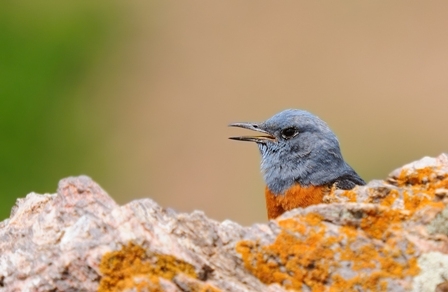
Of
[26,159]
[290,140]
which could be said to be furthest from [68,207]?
[26,159]

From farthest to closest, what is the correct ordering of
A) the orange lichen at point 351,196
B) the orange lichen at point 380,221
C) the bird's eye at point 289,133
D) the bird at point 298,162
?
the bird's eye at point 289,133
the bird at point 298,162
the orange lichen at point 351,196
the orange lichen at point 380,221

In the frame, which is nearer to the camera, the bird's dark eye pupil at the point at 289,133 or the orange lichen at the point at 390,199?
the orange lichen at the point at 390,199

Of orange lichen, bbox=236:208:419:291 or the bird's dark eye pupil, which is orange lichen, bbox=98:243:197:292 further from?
the bird's dark eye pupil

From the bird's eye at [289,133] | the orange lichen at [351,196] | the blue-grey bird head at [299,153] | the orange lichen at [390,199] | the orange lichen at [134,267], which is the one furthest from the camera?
the bird's eye at [289,133]

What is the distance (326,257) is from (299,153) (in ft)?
10.9

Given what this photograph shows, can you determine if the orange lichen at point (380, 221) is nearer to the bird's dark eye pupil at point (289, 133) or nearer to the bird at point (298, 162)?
the bird at point (298, 162)

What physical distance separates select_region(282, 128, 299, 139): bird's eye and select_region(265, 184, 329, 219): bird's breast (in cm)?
81

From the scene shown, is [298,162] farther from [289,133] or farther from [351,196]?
[351,196]

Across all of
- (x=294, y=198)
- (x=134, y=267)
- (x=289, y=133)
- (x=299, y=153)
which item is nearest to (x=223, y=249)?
(x=134, y=267)

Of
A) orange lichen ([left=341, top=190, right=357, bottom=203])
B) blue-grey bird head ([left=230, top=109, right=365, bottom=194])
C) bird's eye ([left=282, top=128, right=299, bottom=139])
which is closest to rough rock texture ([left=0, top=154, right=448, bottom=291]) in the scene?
orange lichen ([left=341, top=190, right=357, bottom=203])

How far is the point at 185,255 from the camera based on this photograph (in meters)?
5.08

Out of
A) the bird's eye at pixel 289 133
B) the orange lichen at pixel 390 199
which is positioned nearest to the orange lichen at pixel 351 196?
the orange lichen at pixel 390 199

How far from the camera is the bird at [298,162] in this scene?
7.79 m

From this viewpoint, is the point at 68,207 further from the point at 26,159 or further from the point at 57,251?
the point at 26,159
